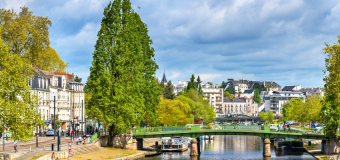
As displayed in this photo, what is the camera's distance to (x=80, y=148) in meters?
53.7

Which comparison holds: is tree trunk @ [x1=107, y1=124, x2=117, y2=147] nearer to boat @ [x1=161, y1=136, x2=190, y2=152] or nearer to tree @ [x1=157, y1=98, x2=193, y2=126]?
boat @ [x1=161, y1=136, x2=190, y2=152]

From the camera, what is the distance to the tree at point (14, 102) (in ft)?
135

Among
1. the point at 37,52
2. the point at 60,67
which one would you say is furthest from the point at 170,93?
the point at 37,52

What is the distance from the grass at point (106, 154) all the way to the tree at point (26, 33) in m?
23.6

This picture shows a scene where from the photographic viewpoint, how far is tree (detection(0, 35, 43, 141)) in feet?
135

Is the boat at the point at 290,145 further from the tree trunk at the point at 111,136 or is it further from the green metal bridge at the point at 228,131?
the tree trunk at the point at 111,136

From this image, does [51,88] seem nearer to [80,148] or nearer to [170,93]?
[80,148]

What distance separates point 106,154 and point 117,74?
1263cm

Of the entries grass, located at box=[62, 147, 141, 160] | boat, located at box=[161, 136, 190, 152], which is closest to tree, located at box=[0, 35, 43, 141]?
grass, located at box=[62, 147, 141, 160]

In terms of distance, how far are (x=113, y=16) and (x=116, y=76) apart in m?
9.02

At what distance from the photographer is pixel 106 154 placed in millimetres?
54969

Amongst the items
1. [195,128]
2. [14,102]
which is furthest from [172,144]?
[14,102]

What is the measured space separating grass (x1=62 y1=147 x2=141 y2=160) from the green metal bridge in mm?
4717

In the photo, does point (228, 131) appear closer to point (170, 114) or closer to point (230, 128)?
point (230, 128)
